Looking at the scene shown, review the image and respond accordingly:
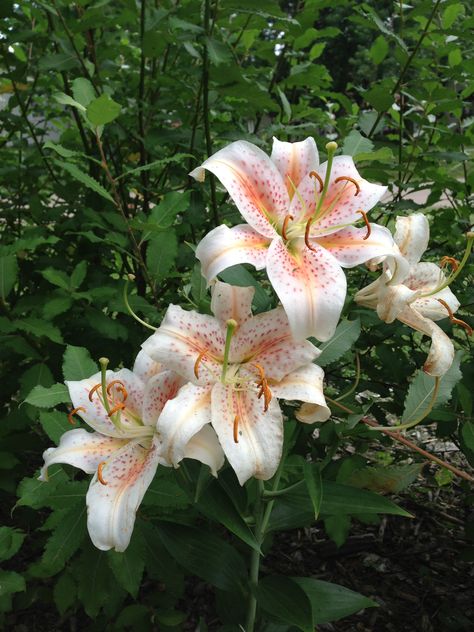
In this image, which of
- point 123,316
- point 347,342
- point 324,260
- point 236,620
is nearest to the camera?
point 324,260

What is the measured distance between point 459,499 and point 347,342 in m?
1.79

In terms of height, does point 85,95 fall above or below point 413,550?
above

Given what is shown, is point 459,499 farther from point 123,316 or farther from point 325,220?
point 325,220

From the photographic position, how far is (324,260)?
0.89 meters

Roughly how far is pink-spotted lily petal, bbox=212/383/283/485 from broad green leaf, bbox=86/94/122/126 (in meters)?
0.70

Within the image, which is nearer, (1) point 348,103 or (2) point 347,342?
(2) point 347,342

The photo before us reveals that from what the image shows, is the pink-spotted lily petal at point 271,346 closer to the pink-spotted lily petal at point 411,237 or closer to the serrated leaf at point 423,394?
the pink-spotted lily petal at point 411,237

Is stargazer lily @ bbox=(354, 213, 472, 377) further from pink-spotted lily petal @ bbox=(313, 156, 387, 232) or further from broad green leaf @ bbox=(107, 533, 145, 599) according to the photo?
broad green leaf @ bbox=(107, 533, 145, 599)

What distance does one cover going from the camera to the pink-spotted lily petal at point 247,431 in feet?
2.71

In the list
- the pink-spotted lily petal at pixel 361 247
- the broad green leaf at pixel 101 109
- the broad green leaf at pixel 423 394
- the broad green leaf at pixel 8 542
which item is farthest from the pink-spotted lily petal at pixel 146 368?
the broad green leaf at pixel 8 542

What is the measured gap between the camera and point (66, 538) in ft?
4.33

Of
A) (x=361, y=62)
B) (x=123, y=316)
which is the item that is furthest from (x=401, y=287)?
(x=361, y=62)

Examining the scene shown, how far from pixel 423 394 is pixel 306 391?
38 centimetres

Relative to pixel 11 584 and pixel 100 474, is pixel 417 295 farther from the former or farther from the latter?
pixel 11 584
